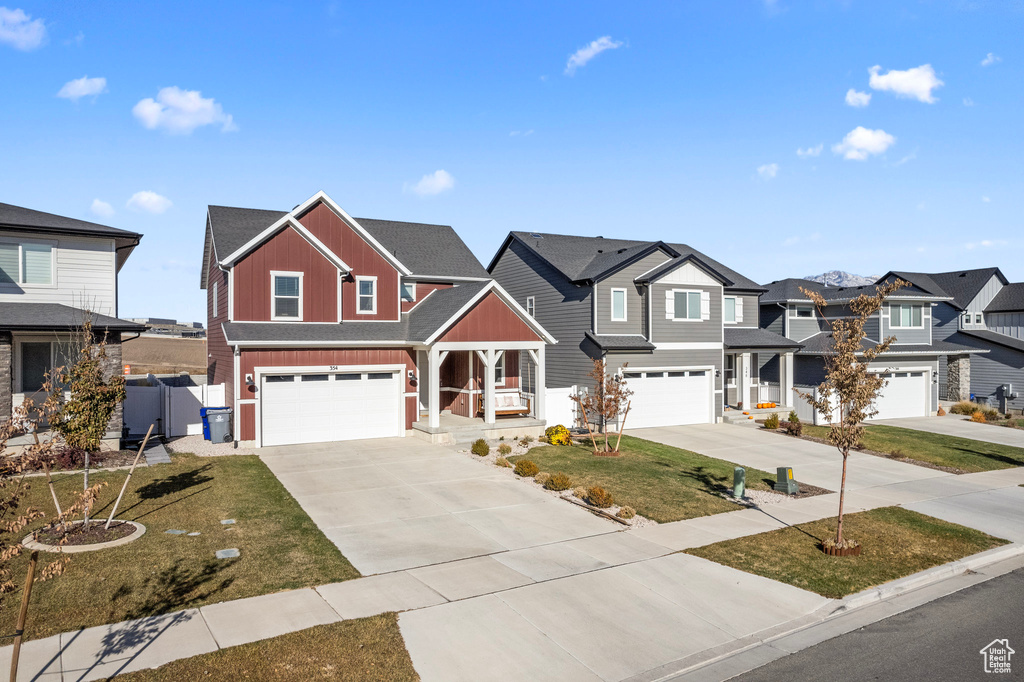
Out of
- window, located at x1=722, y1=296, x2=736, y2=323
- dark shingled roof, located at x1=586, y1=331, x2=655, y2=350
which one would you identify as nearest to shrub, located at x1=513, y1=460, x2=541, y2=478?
dark shingled roof, located at x1=586, y1=331, x2=655, y2=350

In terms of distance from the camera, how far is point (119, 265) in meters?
25.3

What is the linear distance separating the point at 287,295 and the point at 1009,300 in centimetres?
4290

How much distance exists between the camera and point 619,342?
85.4ft

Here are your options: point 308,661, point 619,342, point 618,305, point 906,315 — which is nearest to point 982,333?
point 906,315

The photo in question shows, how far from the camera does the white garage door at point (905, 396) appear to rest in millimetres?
32406

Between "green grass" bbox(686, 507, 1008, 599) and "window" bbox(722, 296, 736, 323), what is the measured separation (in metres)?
18.2

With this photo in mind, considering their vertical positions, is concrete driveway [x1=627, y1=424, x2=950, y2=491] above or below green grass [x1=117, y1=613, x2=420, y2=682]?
below

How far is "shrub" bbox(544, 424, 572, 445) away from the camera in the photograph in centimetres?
2256

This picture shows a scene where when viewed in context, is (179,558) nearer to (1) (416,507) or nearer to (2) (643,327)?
(1) (416,507)

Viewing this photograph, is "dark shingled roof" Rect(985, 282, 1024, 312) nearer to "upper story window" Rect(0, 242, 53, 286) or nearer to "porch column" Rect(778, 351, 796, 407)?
"porch column" Rect(778, 351, 796, 407)

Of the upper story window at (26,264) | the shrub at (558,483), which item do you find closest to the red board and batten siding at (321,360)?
the upper story window at (26,264)

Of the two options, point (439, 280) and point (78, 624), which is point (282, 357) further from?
point (78, 624)

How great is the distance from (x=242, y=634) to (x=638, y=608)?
206 inches

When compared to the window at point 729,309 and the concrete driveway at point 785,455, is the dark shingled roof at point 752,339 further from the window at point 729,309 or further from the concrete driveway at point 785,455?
the concrete driveway at point 785,455
